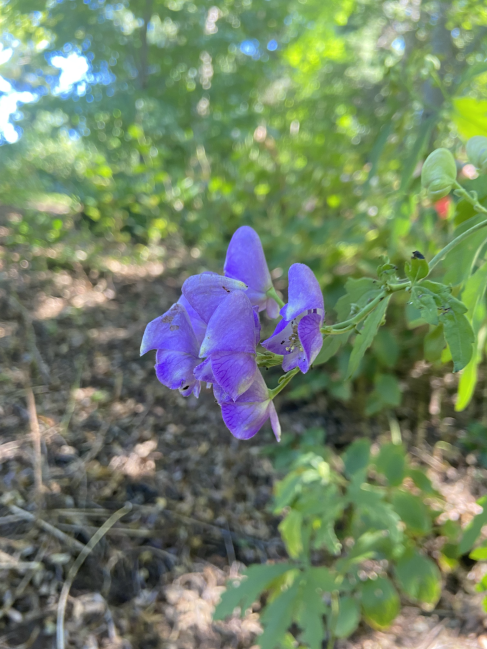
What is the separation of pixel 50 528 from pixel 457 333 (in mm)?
1599

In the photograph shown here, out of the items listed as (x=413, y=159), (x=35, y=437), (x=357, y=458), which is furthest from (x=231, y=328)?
(x=35, y=437)

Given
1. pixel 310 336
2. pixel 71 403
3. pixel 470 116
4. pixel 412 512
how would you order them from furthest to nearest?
1. pixel 71 403
2. pixel 412 512
3. pixel 470 116
4. pixel 310 336

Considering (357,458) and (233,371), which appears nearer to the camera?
(233,371)

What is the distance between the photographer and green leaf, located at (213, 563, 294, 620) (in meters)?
1.17

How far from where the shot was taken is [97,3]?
9.66ft

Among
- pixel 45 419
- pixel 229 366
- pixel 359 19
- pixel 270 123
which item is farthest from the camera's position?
pixel 270 123

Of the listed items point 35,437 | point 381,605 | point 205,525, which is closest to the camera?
point 381,605

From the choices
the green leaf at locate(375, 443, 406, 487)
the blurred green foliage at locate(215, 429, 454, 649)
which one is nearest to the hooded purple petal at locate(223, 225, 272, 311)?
the blurred green foliage at locate(215, 429, 454, 649)

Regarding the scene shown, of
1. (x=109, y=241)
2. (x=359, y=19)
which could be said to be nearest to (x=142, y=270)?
(x=109, y=241)

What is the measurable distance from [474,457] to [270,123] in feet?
7.71

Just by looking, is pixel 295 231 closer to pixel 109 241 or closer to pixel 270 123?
pixel 270 123

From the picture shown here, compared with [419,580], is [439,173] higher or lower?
higher

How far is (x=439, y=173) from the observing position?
0.55 meters

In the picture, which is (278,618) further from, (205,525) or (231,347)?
(231,347)
